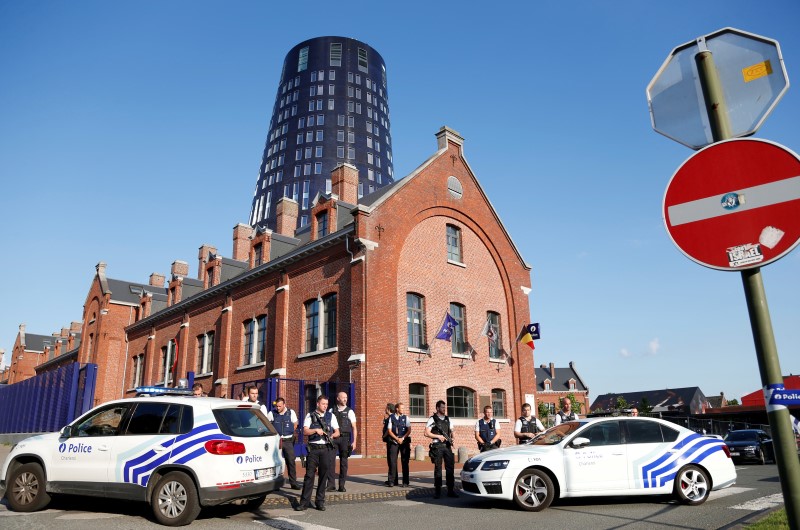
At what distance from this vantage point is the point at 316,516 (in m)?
8.50

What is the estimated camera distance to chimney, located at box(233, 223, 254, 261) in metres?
34.8

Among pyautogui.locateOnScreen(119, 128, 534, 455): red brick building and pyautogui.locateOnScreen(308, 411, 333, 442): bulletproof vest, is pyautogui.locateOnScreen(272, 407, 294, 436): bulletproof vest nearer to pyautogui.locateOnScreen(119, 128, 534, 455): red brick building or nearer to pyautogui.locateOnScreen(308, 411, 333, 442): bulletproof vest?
pyautogui.locateOnScreen(308, 411, 333, 442): bulletproof vest

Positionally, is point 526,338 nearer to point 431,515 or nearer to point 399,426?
point 399,426

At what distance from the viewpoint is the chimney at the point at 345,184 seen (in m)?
27.6

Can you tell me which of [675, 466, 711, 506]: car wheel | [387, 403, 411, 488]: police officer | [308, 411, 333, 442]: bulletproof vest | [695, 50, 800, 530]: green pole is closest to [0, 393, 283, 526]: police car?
[308, 411, 333, 442]: bulletproof vest

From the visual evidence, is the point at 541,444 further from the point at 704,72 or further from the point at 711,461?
the point at 704,72

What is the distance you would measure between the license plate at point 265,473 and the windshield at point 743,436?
19748 mm

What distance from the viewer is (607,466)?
30.1ft

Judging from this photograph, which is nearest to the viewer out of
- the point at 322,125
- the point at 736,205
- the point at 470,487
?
the point at 736,205

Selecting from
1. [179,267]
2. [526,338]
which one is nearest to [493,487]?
[526,338]

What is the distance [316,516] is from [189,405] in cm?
255

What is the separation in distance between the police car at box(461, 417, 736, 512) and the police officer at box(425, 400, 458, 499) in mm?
1221

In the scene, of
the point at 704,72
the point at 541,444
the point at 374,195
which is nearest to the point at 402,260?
the point at 374,195

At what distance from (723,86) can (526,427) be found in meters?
10.8
